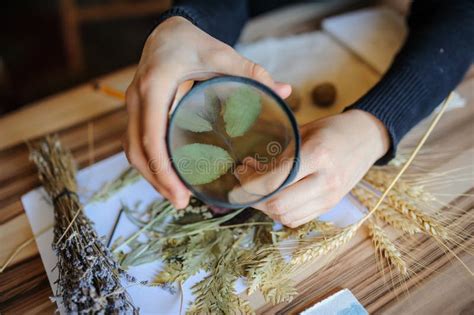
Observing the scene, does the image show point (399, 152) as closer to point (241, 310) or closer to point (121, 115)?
point (241, 310)

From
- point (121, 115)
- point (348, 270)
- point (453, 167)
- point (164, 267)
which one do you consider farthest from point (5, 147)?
point (453, 167)

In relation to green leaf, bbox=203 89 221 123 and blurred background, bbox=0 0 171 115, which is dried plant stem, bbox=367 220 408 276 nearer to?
green leaf, bbox=203 89 221 123

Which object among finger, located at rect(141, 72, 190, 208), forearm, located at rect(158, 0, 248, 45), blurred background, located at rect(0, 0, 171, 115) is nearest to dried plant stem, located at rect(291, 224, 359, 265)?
finger, located at rect(141, 72, 190, 208)

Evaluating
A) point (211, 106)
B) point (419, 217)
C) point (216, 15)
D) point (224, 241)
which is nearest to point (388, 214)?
point (419, 217)

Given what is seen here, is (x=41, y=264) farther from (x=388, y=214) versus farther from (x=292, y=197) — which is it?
(x=388, y=214)

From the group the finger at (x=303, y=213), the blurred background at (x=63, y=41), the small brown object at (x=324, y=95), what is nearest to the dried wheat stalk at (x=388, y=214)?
the finger at (x=303, y=213)

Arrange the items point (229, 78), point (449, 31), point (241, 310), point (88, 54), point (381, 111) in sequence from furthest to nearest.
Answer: point (88, 54), point (449, 31), point (381, 111), point (241, 310), point (229, 78)
